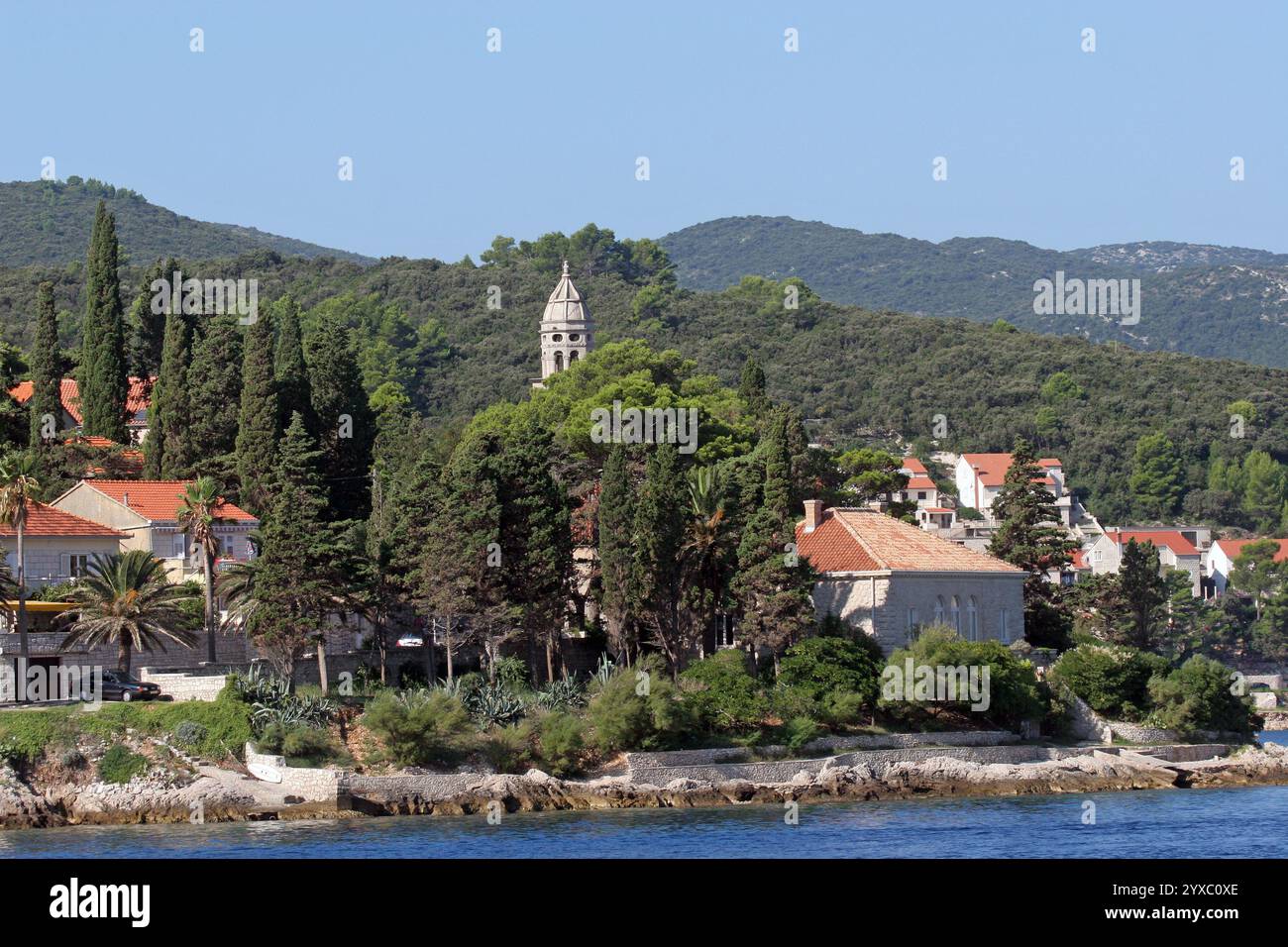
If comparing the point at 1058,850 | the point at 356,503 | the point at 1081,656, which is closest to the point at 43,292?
the point at 356,503

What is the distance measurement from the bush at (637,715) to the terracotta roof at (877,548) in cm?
1043

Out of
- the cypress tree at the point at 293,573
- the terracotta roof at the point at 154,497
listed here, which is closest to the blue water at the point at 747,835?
the cypress tree at the point at 293,573

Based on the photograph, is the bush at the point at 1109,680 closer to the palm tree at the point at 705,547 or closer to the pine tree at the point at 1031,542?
the pine tree at the point at 1031,542

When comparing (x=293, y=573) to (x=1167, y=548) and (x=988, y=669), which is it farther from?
(x=1167, y=548)

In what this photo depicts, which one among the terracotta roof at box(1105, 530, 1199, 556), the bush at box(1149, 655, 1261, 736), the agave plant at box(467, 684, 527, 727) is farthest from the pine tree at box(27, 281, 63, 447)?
the terracotta roof at box(1105, 530, 1199, 556)

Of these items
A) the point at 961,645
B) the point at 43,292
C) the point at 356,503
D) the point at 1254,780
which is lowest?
the point at 1254,780

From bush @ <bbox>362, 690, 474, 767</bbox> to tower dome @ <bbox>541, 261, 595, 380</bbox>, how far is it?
155 ft

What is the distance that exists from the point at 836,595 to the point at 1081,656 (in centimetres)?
776

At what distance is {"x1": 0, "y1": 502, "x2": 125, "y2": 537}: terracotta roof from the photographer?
172ft

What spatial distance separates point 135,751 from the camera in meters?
42.4

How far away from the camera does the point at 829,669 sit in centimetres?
4956

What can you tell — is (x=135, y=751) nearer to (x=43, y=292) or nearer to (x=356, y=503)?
(x=356, y=503)

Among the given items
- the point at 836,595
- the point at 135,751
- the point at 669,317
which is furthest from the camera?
the point at 669,317

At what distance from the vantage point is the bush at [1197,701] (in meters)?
55.2
